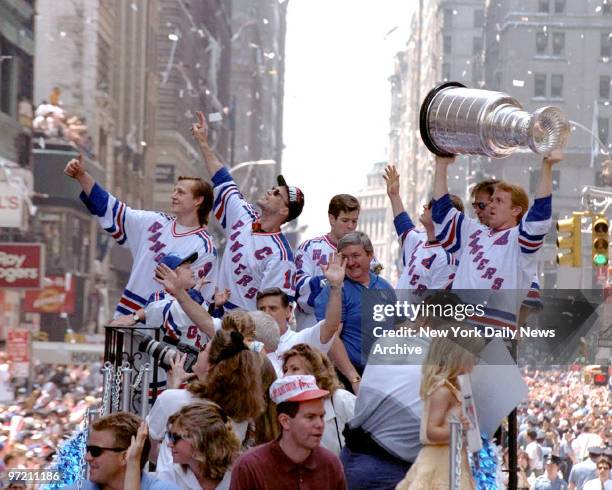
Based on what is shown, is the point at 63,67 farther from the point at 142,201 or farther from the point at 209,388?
the point at 209,388

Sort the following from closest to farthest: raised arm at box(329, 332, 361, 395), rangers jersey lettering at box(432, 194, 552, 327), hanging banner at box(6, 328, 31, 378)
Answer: rangers jersey lettering at box(432, 194, 552, 327), raised arm at box(329, 332, 361, 395), hanging banner at box(6, 328, 31, 378)

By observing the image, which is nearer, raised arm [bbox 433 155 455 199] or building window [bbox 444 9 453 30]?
raised arm [bbox 433 155 455 199]

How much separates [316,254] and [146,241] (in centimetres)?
118

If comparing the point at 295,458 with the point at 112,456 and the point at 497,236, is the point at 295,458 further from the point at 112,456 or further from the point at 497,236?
the point at 497,236

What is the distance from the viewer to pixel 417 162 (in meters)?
154

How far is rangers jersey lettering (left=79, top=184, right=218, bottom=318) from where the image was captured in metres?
9.25

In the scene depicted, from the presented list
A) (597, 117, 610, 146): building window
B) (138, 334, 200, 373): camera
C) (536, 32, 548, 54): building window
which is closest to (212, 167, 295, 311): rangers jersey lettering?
(138, 334, 200, 373): camera

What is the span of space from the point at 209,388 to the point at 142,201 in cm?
5538

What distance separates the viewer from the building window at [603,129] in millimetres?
87438

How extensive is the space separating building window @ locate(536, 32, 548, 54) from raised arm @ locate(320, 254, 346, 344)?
283 feet

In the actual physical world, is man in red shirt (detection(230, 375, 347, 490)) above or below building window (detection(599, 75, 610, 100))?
below

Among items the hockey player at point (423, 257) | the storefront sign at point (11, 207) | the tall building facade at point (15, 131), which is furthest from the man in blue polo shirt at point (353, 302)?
the storefront sign at point (11, 207)

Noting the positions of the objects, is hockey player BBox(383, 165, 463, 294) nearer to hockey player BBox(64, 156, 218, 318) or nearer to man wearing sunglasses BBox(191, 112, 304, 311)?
man wearing sunglasses BBox(191, 112, 304, 311)

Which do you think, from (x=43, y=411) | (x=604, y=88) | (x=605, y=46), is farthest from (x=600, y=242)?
(x=605, y=46)
